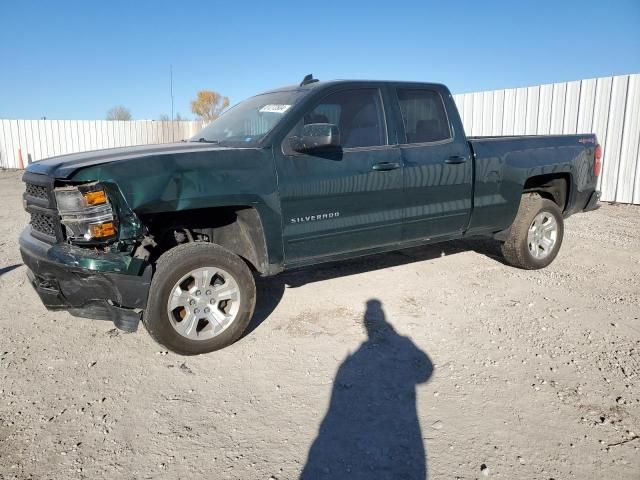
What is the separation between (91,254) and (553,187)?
195 inches

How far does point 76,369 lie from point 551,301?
13.3 feet

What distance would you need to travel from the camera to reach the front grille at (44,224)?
3.30 metres

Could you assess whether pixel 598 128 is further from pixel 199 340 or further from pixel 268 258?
pixel 199 340

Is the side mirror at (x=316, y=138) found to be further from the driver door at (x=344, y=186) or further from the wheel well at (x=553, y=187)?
the wheel well at (x=553, y=187)

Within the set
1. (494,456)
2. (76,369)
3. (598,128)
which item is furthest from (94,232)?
(598,128)

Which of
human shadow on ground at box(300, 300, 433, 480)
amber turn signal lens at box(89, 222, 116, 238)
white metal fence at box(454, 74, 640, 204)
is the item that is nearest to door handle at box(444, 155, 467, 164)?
human shadow on ground at box(300, 300, 433, 480)

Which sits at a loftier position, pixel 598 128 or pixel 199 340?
pixel 598 128

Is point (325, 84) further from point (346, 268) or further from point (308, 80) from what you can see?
point (346, 268)

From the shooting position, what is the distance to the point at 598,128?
9516mm

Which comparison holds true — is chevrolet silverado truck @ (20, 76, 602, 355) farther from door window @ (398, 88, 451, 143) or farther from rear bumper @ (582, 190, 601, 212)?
rear bumper @ (582, 190, 601, 212)

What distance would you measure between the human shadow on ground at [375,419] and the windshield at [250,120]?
1.87 m

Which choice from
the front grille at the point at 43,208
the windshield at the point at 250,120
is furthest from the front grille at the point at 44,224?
the windshield at the point at 250,120

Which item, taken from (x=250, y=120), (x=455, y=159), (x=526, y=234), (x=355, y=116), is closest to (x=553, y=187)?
(x=526, y=234)

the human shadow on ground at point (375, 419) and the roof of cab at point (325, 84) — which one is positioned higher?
the roof of cab at point (325, 84)
